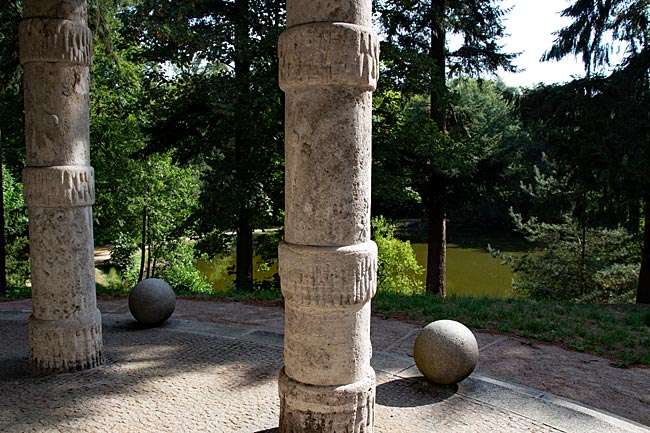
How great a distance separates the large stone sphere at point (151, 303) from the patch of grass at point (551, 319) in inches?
139

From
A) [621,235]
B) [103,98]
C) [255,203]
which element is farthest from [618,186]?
[103,98]

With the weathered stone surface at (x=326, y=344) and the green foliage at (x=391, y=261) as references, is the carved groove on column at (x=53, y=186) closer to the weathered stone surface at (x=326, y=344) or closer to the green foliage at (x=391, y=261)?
the weathered stone surface at (x=326, y=344)

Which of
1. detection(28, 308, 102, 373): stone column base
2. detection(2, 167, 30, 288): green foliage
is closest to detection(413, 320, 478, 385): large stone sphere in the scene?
detection(28, 308, 102, 373): stone column base

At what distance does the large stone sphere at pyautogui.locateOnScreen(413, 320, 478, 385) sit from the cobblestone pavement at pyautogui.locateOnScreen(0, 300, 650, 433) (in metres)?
0.15

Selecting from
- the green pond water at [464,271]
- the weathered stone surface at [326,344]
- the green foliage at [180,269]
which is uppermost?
the weathered stone surface at [326,344]

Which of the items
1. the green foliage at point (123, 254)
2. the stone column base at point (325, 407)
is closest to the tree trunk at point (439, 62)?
the stone column base at point (325, 407)

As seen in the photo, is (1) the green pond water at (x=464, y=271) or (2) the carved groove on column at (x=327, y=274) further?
(1) the green pond water at (x=464, y=271)

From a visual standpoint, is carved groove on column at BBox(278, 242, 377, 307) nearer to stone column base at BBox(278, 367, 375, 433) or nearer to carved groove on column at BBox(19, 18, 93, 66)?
stone column base at BBox(278, 367, 375, 433)

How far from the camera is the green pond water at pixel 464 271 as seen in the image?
25297 millimetres

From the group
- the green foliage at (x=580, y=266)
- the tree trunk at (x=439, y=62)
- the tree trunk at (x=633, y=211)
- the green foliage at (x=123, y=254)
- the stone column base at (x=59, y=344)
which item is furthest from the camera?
the green foliage at (x=123, y=254)

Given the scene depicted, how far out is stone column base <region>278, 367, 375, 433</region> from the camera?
153 inches

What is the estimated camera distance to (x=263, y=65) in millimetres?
11195

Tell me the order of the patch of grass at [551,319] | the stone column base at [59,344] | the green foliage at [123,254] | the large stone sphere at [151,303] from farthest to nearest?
1. the green foliage at [123,254]
2. the large stone sphere at [151,303]
3. the patch of grass at [551,319]
4. the stone column base at [59,344]

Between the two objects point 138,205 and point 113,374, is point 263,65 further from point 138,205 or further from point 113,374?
point 138,205
